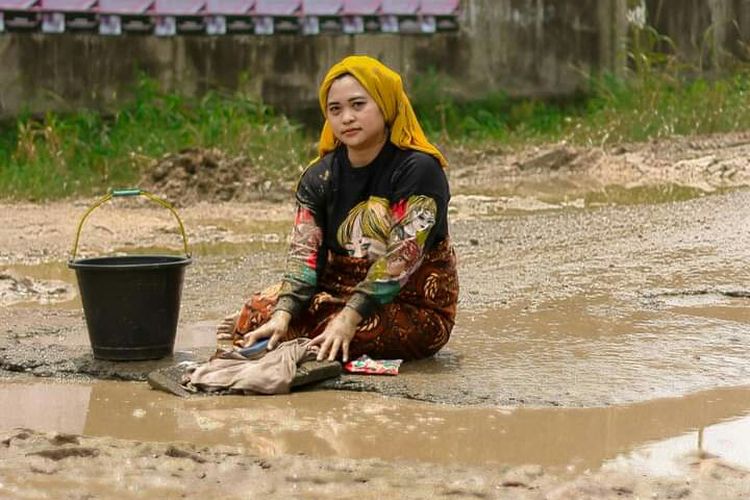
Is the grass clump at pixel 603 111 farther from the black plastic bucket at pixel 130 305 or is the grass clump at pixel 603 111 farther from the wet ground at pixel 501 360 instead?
the black plastic bucket at pixel 130 305

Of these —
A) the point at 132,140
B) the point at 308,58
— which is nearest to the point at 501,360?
the point at 132,140

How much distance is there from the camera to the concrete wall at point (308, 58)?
1219 cm

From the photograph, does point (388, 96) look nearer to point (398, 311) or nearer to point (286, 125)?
point (398, 311)

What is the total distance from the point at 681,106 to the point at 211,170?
16.7 feet

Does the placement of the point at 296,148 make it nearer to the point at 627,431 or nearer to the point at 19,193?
the point at 19,193

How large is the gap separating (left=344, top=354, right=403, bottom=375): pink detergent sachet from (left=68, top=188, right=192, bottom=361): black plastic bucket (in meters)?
0.74

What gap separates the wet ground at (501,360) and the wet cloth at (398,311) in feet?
0.36

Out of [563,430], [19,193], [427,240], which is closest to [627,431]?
[563,430]

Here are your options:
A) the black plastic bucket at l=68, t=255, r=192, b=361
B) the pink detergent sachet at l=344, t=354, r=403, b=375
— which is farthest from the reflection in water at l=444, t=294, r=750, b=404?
the black plastic bucket at l=68, t=255, r=192, b=361

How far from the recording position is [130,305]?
16.2ft

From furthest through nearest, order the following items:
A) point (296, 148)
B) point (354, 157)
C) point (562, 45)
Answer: point (562, 45) < point (296, 148) < point (354, 157)

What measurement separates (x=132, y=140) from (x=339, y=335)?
7.11 m

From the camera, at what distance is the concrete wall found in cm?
1219

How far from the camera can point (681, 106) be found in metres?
12.9
